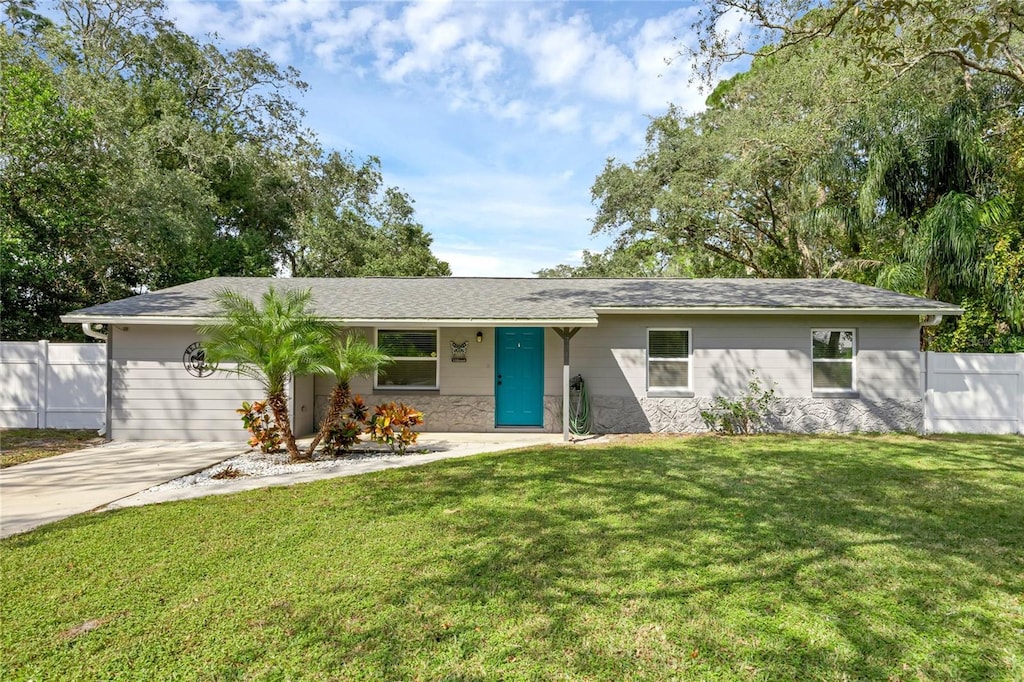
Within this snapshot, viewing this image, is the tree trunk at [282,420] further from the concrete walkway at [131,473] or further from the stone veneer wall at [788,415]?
the stone veneer wall at [788,415]

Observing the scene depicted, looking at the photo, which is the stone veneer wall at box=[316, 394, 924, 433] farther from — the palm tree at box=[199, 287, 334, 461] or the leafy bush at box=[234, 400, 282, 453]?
the palm tree at box=[199, 287, 334, 461]

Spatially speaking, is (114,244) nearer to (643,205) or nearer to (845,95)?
(643,205)

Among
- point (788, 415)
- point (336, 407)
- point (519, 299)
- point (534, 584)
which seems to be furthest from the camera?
point (519, 299)

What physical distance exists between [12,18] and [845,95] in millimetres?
25775

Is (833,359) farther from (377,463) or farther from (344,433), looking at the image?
(344,433)

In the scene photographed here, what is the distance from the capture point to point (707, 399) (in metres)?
9.79

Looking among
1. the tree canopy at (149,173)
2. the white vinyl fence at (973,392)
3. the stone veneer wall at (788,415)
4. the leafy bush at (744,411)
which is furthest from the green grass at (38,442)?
the white vinyl fence at (973,392)

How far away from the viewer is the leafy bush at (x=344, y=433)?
7.85 m

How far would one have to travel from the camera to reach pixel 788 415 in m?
9.76

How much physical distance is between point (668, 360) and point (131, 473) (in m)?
9.28

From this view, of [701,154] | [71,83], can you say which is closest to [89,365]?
[71,83]

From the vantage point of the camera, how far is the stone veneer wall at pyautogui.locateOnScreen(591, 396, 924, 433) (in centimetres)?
967

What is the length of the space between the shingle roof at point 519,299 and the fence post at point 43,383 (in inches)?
52.6

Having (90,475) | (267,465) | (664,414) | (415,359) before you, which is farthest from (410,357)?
(664,414)
